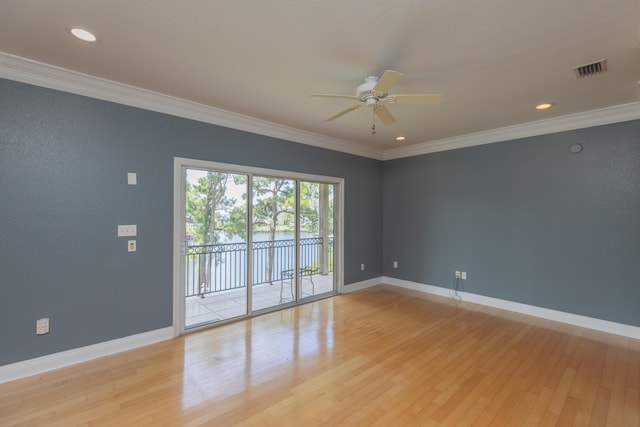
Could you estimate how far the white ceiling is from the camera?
181 centimetres

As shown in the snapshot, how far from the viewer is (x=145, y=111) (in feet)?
10.2

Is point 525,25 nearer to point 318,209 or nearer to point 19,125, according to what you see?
point 318,209

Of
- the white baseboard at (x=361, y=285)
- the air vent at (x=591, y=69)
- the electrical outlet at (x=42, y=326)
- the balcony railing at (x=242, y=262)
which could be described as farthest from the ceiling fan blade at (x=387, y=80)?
the white baseboard at (x=361, y=285)

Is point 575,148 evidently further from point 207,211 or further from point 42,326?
point 42,326

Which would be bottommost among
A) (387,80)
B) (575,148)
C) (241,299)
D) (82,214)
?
(241,299)

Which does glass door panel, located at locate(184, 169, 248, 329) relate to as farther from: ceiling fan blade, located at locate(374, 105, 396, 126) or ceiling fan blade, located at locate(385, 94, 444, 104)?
ceiling fan blade, located at locate(385, 94, 444, 104)

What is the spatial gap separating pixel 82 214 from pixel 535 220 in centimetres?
556

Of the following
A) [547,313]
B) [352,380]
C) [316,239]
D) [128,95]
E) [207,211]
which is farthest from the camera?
[316,239]

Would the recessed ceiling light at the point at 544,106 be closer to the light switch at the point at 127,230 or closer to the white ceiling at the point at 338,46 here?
the white ceiling at the point at 338,46

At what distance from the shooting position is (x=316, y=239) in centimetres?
498

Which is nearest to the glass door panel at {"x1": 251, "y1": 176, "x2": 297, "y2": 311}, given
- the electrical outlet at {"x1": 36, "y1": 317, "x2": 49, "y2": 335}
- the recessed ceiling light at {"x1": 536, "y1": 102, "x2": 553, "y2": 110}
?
the electrical outlet at {"x1": 36, "y1": 317, "x2": 49, "y2": 335}

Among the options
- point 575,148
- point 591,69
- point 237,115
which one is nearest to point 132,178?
point 237,115

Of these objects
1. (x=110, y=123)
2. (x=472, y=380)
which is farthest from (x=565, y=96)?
(x=110, y=123)

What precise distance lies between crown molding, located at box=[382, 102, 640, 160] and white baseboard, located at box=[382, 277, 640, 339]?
248 centimetres
